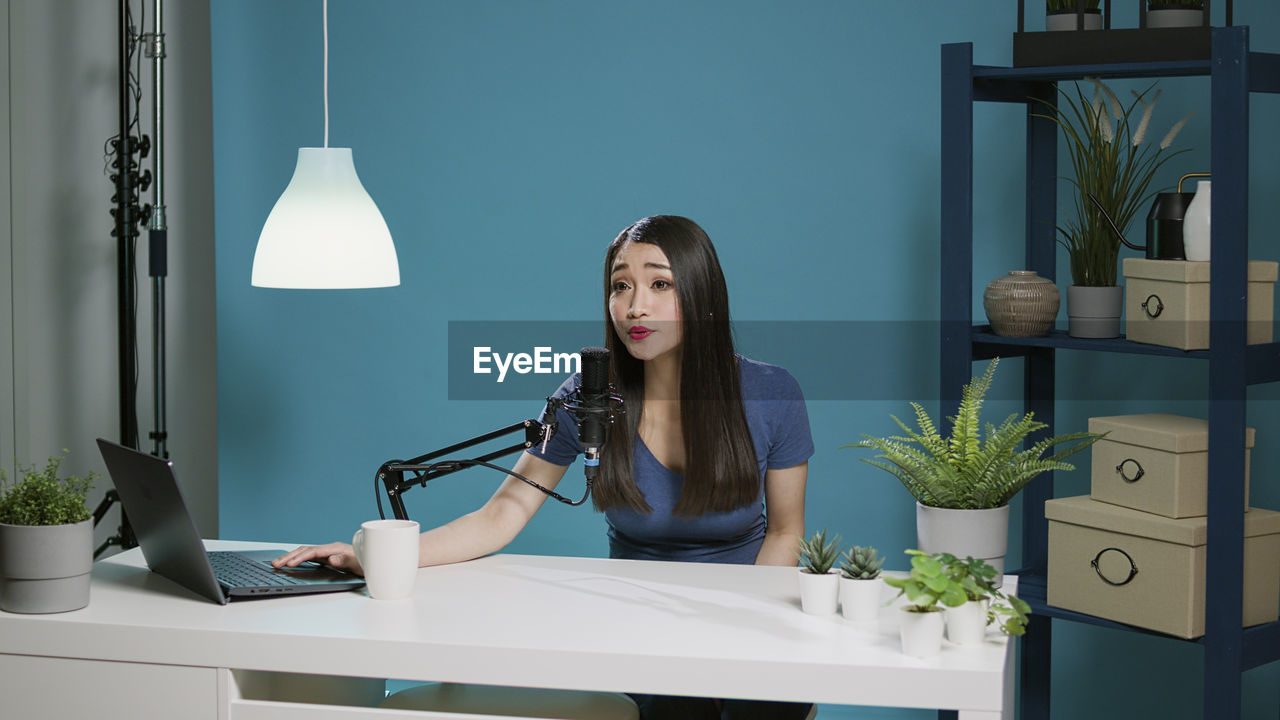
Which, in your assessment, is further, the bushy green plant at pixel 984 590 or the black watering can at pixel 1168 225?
the black watering can at pixel 1168 225

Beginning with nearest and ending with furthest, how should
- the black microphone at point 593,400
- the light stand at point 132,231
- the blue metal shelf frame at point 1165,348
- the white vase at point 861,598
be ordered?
1. the white vase at point 861,598
2. the black microphone at point 593,400
3. the blue metal shelf frame at point 1165,348
4. the light stand at point 132,231

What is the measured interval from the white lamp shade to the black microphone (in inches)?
→ 29.2

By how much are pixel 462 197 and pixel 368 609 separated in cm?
196

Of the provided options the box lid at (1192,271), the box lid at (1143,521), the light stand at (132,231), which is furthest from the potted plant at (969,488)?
the light stand at (132,231)

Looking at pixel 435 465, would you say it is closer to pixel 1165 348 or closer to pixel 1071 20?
pixel 1165 348

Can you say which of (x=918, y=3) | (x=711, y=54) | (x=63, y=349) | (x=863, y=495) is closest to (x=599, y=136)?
(x=711, y=54)

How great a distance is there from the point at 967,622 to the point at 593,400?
2.37 feet

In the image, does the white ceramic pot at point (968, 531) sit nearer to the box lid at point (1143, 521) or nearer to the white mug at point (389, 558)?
the box lid at point (1143, 521)

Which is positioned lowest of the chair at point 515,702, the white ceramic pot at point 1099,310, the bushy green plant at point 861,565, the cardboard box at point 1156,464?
the chair at point 515,702

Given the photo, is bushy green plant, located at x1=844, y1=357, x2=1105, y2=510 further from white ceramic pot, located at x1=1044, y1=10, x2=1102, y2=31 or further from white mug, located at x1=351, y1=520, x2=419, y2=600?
white ceramic pot, located at x1=1044, y1=10, x2=1102, y2=31

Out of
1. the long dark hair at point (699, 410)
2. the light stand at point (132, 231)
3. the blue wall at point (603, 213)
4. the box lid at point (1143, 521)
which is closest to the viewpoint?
the box lid at point (1143, 521)

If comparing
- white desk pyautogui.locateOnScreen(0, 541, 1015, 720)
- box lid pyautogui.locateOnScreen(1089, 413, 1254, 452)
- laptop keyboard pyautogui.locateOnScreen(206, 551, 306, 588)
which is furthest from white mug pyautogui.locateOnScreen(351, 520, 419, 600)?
box lid pyautogui.locateOnScreen(1089, 413, 1254, 452)

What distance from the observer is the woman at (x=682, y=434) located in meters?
2.52

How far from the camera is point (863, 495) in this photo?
11.3 feet
